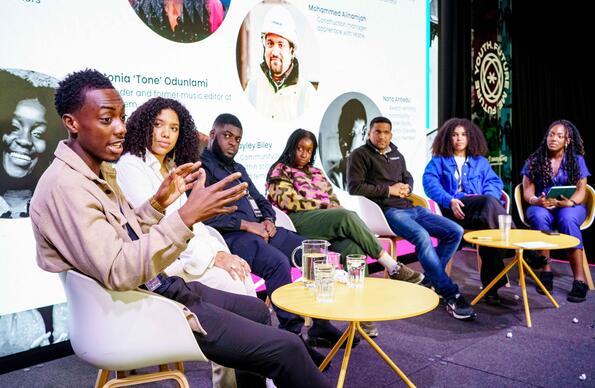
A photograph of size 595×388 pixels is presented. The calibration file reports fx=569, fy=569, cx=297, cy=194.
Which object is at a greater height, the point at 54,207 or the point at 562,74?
the point at 562,74

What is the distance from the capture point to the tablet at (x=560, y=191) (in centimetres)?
452

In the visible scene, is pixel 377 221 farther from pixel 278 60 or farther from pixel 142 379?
pixel 142 379

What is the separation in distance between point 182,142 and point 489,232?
2389 millimetres

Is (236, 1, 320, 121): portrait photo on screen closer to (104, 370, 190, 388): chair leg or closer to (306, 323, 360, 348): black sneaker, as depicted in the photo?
(306, 323, 360, 348): black sneaker

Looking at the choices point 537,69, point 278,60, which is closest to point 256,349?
point 278,60

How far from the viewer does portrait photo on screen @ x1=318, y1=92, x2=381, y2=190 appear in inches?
189

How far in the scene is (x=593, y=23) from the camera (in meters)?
5.80

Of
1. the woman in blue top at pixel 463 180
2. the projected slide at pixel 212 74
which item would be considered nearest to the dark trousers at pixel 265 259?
the projected slide at pixel 212 74

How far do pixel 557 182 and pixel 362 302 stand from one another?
127 inches

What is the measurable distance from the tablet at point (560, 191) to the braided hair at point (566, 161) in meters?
0.17

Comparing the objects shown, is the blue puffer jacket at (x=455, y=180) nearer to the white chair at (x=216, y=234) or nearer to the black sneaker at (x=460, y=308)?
the black sneaker at (x=460, y=308)

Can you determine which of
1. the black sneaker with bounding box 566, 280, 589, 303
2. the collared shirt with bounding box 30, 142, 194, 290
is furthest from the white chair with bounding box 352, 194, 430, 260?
the collared shirt with bounding box 30, 142, 194, 290

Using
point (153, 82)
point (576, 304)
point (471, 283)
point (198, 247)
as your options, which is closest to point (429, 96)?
point (471, 283)

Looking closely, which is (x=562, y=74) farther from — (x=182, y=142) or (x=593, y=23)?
(x=182, y=142)
